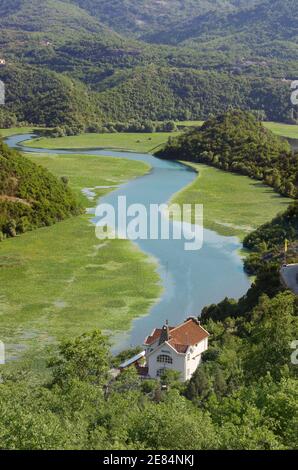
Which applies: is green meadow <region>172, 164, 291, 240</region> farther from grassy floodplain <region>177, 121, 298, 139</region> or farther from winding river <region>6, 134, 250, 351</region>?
grassy floodplain <region>177, 121, 298, 139</region>

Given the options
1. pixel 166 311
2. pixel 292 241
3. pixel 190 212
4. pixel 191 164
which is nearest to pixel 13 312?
pixel 166 311

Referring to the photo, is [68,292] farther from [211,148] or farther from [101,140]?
[101,140]

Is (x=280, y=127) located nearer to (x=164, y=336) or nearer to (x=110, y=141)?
(x=110, y=141)

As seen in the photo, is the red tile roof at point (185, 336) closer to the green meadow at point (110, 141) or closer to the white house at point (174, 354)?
the white house at point (174, 354)

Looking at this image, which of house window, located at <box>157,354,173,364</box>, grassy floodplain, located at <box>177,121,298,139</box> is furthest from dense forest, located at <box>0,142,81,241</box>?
grassy floodplain, located at <box>177,121,298,139</box>
